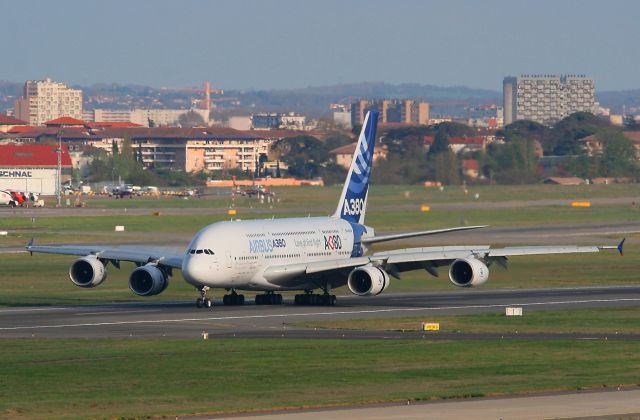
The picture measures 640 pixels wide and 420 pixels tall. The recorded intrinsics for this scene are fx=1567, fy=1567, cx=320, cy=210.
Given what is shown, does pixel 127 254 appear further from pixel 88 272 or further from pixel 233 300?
pixel 233 300

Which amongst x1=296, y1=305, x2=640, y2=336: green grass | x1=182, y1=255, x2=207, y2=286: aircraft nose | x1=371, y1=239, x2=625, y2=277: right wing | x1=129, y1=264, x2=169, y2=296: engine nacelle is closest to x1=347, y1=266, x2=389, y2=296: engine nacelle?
x1=371, y1=239, x2=625, y2=277: right wing

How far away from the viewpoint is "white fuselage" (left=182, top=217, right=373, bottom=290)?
213 feet

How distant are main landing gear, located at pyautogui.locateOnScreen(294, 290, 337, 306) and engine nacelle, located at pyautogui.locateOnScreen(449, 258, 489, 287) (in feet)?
19.7

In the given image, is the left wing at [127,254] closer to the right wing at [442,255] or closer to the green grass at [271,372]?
the right wing at [442,255]

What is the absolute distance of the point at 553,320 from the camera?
61.7 metres

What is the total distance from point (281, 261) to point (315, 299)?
285cm

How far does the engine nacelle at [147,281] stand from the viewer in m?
67.4

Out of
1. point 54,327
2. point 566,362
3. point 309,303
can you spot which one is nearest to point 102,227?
point 309,303

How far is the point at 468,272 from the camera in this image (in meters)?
66.6

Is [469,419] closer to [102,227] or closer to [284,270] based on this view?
[284,270]

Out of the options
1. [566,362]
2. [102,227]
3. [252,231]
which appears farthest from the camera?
[102,227]

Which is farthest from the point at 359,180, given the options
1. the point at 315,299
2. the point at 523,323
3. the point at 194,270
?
the point at 523,323

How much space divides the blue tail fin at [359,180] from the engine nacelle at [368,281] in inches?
345

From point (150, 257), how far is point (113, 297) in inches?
313
